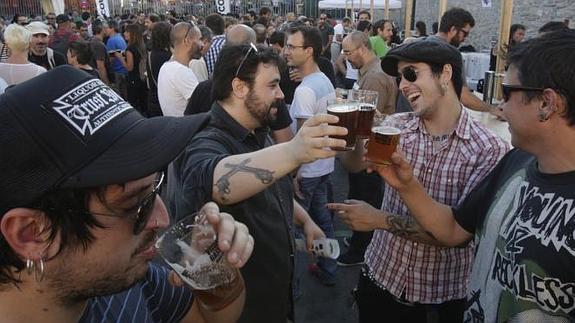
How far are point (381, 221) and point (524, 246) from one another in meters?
0.81

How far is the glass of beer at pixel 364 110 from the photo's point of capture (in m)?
1.92

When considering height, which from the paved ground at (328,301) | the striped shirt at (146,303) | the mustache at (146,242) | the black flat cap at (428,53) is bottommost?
the paved ground at (328,301)

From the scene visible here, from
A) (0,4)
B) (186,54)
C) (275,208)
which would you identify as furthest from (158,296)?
(0,4)

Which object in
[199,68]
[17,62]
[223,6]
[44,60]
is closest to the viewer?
[17,62]

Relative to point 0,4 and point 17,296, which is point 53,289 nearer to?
point 17,296

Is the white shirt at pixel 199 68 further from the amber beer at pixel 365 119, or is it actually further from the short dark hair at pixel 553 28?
the amber beer at pixel 365 119

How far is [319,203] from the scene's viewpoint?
463 cm

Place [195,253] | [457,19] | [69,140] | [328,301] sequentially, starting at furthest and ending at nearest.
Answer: [457,19] → [328,301] → [195,253] → [69,140]

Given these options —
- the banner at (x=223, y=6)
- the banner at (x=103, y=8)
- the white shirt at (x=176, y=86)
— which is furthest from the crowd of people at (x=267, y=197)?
the banner at (x=103, y=8)

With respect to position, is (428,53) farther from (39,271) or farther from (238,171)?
(39,271)

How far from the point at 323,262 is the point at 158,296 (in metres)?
3.07

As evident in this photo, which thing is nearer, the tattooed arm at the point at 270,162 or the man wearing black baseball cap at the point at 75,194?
the man wearing black baseball cap at the point at 75,194

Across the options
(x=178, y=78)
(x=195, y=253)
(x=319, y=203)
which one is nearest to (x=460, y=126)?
(x=195, y=253)

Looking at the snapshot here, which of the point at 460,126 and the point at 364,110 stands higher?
the point at 364,110
